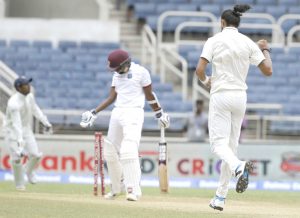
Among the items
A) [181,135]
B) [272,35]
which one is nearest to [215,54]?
[181,135]

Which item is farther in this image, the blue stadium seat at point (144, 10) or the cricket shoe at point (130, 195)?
the blue stadium seat at point (144, 10)

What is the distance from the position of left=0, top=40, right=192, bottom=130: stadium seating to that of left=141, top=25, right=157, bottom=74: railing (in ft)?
1.47

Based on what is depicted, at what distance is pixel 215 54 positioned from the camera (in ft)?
42.1

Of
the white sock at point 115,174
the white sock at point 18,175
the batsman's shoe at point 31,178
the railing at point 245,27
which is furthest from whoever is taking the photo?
the railing at point 245,27

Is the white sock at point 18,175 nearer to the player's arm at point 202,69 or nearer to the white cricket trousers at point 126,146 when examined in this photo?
the white cricket trousers at point 126,146

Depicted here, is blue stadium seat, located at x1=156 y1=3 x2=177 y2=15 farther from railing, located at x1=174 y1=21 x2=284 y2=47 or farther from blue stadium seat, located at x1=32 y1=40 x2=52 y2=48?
blue stadium seat, located at x1=32 y1=40 x2=52 y2=48

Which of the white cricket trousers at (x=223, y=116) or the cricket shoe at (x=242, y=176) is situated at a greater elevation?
the white cricket trousers at (x=223, y=116)

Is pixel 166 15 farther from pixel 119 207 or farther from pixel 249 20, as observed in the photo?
pixel 119 207

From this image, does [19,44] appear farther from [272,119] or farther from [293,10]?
[293,10]

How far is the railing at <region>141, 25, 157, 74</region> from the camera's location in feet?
92.1

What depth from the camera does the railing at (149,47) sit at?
2808cm

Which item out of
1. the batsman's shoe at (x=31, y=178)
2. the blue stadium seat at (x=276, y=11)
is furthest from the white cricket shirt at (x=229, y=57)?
the blue stadium seat at (x=276, y=11)

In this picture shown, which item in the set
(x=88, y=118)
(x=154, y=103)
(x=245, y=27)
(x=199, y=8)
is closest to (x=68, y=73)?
(x=245, y=27)

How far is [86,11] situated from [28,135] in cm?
1406
